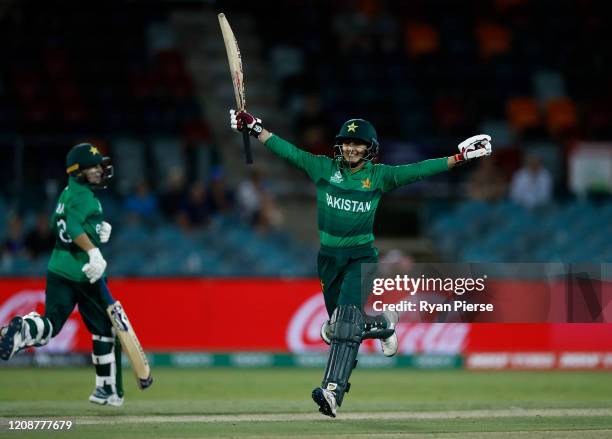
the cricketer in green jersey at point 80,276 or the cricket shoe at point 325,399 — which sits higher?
the cricketer in green jersey at point 80,276

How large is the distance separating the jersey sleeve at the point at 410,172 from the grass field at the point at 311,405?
75.0 inches

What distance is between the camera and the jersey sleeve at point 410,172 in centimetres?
950

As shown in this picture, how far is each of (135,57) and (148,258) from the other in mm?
4894

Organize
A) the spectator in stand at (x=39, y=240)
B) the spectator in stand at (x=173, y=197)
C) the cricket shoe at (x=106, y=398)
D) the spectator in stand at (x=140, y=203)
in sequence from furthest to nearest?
the spectator in stand at (x=173, y=197)
the spectator in stand at (x=140, y=203)
the spectator in stand at (x=39, y=240)
the cricket shoe at (x=106, y=398)

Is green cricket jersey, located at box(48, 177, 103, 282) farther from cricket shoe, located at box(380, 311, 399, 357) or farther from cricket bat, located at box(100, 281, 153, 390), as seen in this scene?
cricket shoe, located at box(380, 311, 399, 357)

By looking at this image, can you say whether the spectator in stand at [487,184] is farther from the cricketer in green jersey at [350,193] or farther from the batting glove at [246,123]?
the batting glove at [246,123]

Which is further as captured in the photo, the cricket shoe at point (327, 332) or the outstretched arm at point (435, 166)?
the outstretched arm at point (435, 166)

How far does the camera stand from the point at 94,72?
66.9 ft

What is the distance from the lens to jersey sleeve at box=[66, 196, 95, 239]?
32.7ft

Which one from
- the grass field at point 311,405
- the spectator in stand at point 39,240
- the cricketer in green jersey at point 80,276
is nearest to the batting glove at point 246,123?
the cricketer in green jersey at point 80,276

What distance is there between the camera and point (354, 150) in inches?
375

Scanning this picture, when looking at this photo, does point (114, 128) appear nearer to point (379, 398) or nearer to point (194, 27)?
point (194, 27)

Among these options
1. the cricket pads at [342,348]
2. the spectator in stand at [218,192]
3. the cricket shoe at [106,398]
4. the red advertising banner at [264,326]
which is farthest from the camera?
the spectator in stand at [218,192]

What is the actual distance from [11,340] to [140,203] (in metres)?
7.89
